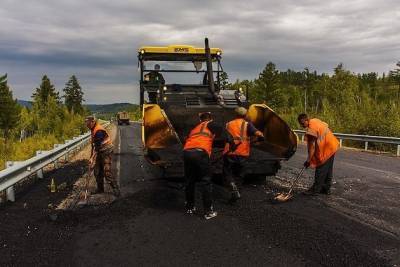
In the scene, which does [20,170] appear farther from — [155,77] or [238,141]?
[155,77]

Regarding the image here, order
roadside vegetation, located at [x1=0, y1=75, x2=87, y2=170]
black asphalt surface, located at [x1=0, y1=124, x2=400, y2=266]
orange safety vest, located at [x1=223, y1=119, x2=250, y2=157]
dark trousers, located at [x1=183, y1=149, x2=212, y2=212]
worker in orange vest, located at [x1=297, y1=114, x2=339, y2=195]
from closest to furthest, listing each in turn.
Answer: black asphalt surface, located at [x1=0, y1=124, x2=400, y2=266] < dark trousers, located at [x1=183, y1=149, x2=212, y2=212] < orange safety vest, located at [x1=223, y1=119, x2=250, y2=157] < worker in orange vest, located at [x1=297, y1=114, x2=339, y2=195] < roadside vegetation, located at [x1=0, y1=75, x2=87, y2=170]

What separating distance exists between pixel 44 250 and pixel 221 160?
160 inches

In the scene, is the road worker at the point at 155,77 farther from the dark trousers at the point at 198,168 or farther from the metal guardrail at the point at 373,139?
the metal guardrail at the point at 373,139

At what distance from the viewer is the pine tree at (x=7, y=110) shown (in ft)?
268

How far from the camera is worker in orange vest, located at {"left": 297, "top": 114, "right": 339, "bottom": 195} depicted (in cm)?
834

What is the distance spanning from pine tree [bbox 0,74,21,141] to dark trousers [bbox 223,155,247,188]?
81040 mm

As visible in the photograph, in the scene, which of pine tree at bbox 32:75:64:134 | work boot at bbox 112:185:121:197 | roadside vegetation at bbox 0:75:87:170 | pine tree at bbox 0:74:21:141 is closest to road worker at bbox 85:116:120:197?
work boot at bbox 112:185:121:197

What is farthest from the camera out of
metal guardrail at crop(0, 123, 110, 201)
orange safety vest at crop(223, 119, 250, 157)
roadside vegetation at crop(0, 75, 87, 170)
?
roadside vegetation at crop(0, 75, 87, 170)

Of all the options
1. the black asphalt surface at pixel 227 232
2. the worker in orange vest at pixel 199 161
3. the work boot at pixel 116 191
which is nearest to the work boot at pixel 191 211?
the worker in orange vest at pixel 199 161

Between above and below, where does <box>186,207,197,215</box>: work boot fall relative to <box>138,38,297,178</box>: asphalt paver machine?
below

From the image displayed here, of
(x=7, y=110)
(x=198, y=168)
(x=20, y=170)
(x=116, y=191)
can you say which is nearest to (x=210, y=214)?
(x=198, y=168)

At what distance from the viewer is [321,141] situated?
8453 millimetres

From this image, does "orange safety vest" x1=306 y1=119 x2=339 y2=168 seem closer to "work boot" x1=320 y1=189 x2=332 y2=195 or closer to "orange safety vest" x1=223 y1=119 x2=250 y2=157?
"work boot" x1=320 y1=189 x2=332 y2=195

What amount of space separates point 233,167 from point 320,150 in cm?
166
